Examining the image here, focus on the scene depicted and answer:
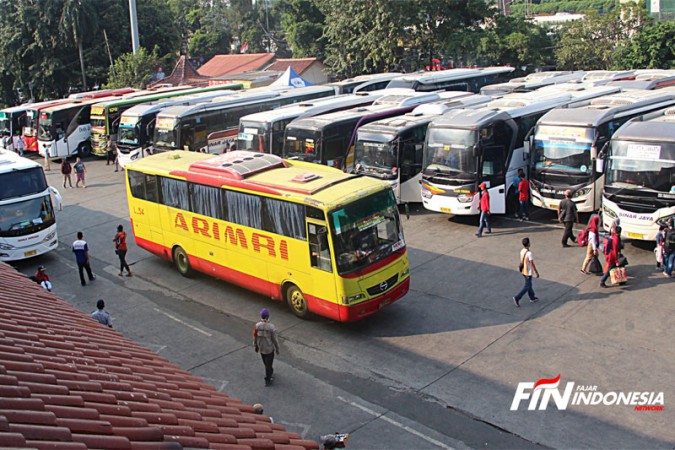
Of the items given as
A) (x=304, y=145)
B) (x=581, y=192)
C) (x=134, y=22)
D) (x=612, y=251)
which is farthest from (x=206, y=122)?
(x=134, y=22)

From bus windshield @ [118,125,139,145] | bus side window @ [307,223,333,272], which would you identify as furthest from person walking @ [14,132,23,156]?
bus side window @ [307,223,333,272]

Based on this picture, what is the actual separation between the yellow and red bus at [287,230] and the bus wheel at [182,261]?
0.08ft

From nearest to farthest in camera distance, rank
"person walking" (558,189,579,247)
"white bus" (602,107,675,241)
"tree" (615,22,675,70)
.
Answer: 1. "white bus" (602,107,675,241)
2. "person walking" (558,189,579,247)
3. "tree" (615,22,675,70)

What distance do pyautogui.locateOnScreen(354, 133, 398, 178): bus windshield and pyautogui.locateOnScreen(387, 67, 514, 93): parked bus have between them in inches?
550

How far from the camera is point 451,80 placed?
121 ft

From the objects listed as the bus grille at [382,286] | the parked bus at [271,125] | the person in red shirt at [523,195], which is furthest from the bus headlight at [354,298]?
the parked bus at [271,125]

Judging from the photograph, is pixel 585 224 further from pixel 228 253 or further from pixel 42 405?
pixel 42 405

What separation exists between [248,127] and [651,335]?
1730 cm

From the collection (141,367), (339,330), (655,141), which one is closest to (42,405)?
(141,367)

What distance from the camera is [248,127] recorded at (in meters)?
26.1

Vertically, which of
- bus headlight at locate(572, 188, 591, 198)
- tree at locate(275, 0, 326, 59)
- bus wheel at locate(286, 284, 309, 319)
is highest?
tree at locate(275, 0, 326, 59)

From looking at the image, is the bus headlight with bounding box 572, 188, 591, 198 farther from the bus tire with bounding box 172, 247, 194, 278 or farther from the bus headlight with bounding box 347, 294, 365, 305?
the bus tire with bounding box 172, 247, 194, 278

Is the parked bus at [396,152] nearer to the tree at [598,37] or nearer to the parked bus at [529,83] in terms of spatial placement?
the parked bus at [529,83]

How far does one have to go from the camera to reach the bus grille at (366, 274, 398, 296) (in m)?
13.4
